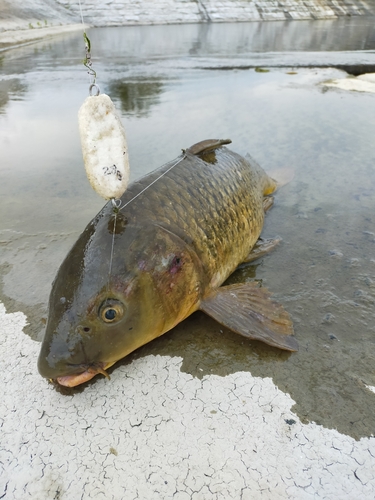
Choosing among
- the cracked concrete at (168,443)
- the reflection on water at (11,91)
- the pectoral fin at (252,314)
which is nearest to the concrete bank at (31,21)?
the reflection on water at (11,91)

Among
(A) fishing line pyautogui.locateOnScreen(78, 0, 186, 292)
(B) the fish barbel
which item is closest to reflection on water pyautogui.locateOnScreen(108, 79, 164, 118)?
(B) the fish barbel

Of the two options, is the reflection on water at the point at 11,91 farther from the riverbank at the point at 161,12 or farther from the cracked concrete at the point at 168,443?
the riverbank at the point at 161,12

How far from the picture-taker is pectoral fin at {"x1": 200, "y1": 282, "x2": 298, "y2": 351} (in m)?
2.36

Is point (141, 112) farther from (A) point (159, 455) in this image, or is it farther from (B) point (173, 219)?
(A) point (159, 455)

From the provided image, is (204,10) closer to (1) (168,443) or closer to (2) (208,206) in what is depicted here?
(2) (208,206)

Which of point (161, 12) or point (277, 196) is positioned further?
point (161, 12)

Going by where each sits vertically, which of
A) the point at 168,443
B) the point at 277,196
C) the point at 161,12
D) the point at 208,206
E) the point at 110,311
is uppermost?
the point at 161,12

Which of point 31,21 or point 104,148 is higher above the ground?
point 104,148

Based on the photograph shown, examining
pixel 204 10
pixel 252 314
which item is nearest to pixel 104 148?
pixel 252 314

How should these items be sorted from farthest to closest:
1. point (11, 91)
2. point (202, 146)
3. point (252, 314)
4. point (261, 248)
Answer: point (11, 91) < point (261, 248) < point (202, 146) < point (252, 314)

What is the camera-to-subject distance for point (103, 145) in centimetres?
207

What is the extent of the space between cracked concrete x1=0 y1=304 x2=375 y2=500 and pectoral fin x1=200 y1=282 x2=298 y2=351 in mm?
304

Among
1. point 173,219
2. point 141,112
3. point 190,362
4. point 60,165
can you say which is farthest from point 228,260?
point 141,112

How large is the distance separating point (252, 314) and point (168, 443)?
38.8 inches
